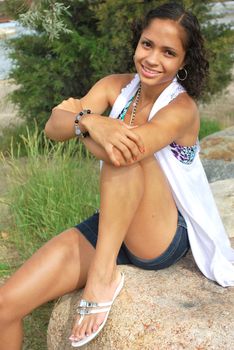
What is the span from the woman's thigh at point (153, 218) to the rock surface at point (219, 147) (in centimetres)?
214

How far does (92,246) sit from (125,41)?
3.43 meters

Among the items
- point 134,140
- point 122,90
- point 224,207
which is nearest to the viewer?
point 134,140

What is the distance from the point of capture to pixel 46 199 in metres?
3.69

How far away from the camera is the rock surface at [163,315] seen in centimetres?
202

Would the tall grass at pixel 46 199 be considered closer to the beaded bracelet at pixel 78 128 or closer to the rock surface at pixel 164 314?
the rock surface at pixel 164 314

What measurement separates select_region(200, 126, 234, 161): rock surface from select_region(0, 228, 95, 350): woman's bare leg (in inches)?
86.9

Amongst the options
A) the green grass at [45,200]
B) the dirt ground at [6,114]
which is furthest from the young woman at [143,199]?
the dirt ground at [6,114]

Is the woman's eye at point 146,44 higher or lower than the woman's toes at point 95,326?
higher

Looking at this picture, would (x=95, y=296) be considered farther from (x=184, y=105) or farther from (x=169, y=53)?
→ (x=169, y=53)

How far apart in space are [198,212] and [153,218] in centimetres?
20

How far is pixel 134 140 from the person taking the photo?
2.14 metres

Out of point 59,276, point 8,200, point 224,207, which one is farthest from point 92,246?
point 8,200

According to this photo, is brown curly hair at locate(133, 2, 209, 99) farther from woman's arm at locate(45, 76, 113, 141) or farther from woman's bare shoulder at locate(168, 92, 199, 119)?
woman's arm at locate(45, 76, 113, 141)

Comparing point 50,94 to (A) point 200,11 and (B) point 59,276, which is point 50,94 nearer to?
(A) point 200,11
